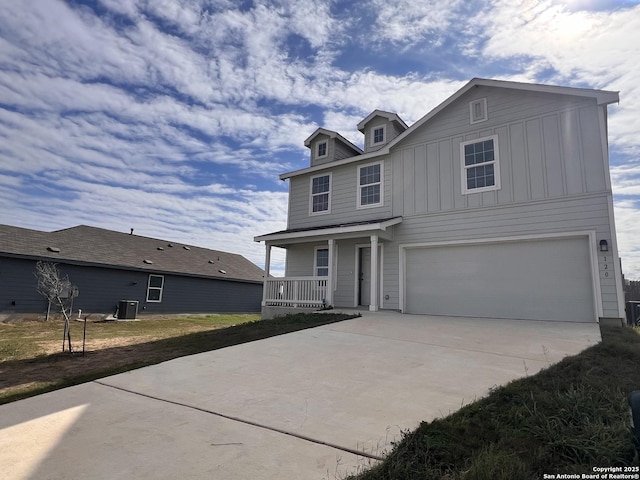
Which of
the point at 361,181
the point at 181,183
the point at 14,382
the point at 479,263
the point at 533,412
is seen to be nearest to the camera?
the point at 533,412

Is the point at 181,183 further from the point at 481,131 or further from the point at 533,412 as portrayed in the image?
the point at 533,412

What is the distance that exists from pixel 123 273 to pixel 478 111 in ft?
57.0

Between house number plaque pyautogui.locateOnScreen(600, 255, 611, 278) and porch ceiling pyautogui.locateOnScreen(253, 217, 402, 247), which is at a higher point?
porch ceiling pyautogui.locateOnScreen(253, 217, 402, 247)

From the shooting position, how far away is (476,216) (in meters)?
10.4

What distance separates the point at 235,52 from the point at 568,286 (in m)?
10.7

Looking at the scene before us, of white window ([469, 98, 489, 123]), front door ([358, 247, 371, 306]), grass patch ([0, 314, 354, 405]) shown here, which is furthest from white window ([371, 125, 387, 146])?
grass patch ([0, 314, 354, 405])

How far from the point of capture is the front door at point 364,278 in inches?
489

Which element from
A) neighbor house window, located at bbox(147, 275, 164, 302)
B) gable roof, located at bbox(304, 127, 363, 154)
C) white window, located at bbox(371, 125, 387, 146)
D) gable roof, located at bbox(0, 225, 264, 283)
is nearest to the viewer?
white window, located at bbox(371, 125, 387, 146)

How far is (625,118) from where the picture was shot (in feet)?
34.3

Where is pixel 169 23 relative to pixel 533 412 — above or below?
above

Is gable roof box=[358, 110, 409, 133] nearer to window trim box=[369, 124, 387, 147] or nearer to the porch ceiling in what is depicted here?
window trim box=[369, 124, 387, 147]

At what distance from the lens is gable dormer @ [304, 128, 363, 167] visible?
1464cm

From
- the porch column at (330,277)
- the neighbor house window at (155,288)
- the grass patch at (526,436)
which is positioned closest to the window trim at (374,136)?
the porch column at (330,277)

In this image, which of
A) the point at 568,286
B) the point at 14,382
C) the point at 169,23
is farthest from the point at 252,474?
the point at 169,23
